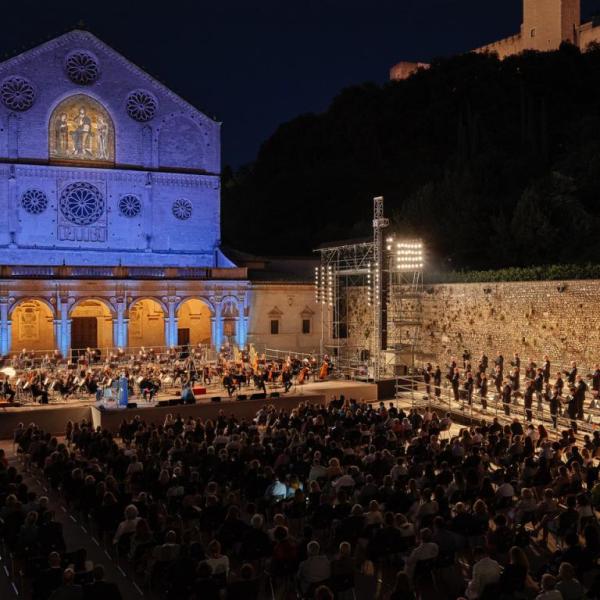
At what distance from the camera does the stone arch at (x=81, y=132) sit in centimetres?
4075

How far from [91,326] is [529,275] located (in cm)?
2427

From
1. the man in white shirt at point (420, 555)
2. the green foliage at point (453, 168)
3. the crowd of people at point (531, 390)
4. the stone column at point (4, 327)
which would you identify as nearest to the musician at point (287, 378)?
the crowd of people at point (531, 390)

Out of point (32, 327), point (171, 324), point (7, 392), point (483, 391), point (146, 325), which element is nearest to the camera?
point (483, 391)

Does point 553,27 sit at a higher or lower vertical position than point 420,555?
higher

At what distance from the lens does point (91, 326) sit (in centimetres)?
4075

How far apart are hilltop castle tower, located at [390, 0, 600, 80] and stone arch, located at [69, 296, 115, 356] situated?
51.0 m

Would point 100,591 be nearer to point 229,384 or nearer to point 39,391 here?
point 229,384

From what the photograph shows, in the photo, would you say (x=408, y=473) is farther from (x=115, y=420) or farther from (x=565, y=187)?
(x=565, y=187)

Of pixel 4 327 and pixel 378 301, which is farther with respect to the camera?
pixel 4 327

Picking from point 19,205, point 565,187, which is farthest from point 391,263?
point 19,205

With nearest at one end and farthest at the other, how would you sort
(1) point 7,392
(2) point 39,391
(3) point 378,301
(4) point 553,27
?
(1) point 7,392 → (2) point 39,391 → (3) point 378,301 → (4) point 553,27

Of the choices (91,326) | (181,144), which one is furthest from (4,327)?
(181,144)

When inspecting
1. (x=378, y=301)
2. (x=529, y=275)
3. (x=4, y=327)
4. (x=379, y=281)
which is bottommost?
(x=4, y=327)

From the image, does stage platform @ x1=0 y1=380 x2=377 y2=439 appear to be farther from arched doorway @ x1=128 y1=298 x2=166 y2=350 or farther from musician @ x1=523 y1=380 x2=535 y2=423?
arched doorway @ x1=128 y1=298 x2=166 y2=350
